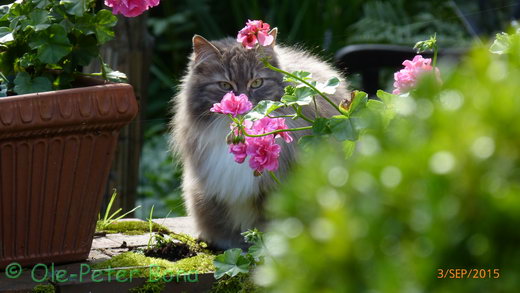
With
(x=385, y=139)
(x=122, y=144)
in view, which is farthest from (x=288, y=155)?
(x=385, y=139)

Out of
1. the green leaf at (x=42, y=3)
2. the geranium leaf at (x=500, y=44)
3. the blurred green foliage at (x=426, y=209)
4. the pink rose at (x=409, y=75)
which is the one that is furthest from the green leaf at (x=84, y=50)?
the blurred green foliage at (x=426, y=209)

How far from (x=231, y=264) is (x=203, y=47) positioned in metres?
1.00

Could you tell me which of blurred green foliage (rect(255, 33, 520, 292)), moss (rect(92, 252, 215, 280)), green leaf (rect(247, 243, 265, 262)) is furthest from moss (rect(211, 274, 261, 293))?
blurred green foliage (rect(255, 33, 520, 292))

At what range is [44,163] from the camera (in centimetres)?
214

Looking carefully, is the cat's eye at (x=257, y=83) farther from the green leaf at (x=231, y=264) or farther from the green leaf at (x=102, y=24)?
the green leaf at (x=231, y=264)

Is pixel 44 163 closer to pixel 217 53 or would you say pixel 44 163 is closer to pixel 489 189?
pixel 217 53

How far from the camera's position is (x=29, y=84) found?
2217mm

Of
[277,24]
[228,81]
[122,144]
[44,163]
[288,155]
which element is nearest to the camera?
[44,163]

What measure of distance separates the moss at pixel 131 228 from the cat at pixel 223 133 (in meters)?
0.13

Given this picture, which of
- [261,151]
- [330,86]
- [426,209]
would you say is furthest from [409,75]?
[426,209]

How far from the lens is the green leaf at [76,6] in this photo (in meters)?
2.25

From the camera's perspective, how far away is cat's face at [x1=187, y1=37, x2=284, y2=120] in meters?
2.70

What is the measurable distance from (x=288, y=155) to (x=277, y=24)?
11.3ft

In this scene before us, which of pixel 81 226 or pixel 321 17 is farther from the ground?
pixel 81 226
